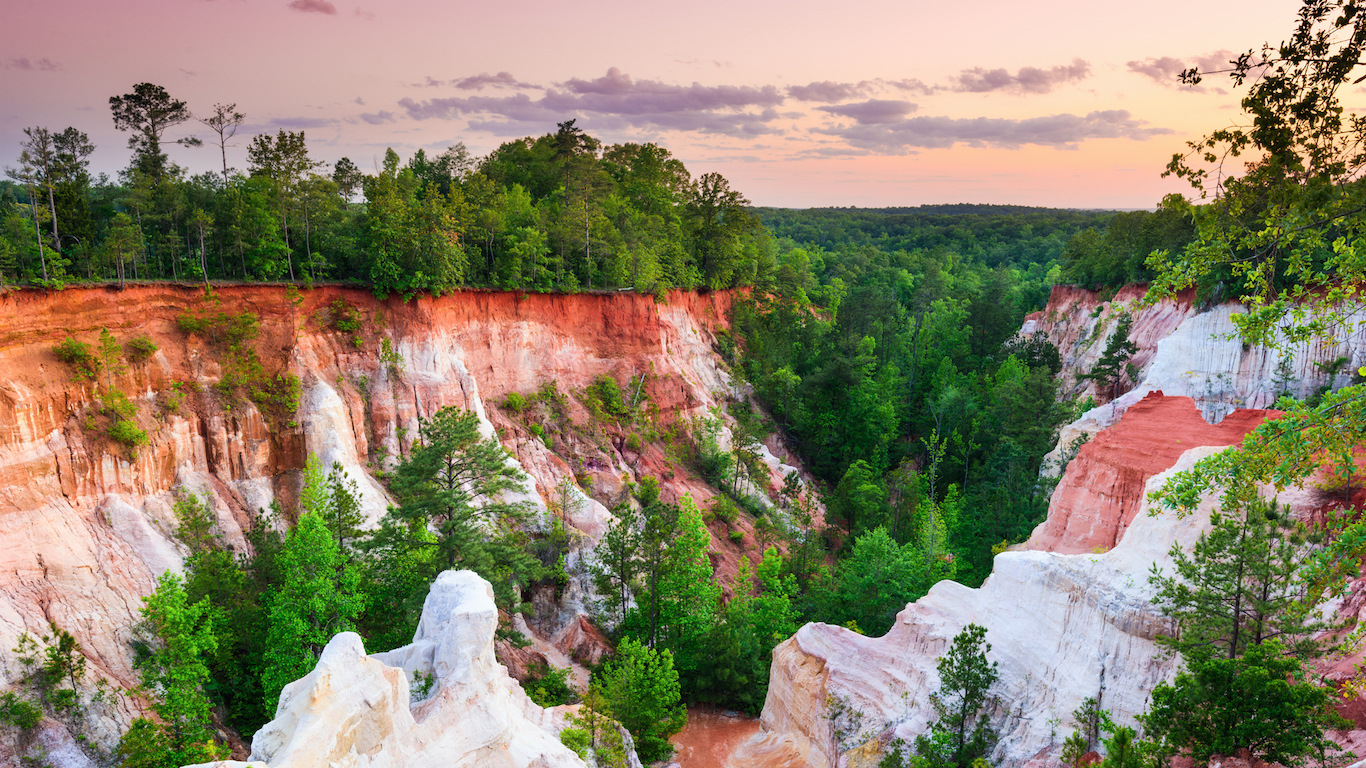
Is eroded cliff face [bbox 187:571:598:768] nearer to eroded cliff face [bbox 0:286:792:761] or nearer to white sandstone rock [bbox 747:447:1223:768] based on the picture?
white sandstone rock [bbox 747:447:1223:768]

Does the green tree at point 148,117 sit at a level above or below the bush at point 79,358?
above

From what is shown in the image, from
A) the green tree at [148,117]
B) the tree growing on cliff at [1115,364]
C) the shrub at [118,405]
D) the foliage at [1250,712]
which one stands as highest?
the green tree at [148,117]

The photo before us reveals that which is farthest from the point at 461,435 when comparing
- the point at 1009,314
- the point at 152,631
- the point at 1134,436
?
the point at 1009,314

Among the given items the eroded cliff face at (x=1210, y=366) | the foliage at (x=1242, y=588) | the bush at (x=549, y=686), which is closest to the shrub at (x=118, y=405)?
the bush at (x=549, y=686)

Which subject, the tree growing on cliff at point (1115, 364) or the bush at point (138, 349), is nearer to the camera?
the bush at point (138, 349)

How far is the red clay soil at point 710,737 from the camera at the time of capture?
24500 millimetres

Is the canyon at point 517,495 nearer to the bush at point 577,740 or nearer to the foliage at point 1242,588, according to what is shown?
the bush at point 577,740

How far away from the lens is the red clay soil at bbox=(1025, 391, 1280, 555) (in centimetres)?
2427

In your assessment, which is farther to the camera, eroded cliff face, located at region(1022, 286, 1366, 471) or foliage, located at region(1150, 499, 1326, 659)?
eroded cliff face, located at region(1022, 286, 1366, 471)

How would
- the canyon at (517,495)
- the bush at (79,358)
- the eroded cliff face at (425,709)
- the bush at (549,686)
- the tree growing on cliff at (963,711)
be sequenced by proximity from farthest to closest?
the bush at (549,686)
the bush at (79,358)
the tree growing on cliff at (963,711)
the canyon at (517,495)
the eroded cliff face at (425,709)

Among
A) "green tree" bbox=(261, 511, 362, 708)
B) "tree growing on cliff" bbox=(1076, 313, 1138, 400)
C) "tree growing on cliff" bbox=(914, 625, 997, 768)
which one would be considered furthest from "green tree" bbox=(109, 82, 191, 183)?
"tree growing on cliff" bbox=(1076, 313, 1138, 400)

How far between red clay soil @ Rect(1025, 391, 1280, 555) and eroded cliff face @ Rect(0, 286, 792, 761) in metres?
16.3

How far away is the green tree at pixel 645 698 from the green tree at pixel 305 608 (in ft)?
25.9

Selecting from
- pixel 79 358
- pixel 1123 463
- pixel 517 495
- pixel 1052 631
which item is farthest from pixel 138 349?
pixel 1123 463
